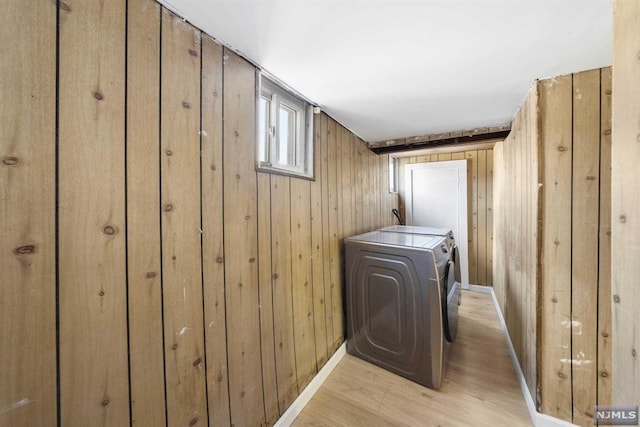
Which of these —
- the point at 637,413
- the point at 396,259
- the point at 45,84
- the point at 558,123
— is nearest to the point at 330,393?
the point at 396,259

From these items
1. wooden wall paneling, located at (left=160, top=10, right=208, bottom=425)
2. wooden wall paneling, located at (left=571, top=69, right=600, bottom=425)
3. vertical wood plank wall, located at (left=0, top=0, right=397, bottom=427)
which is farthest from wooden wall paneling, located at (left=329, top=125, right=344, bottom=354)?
wooden wall paneling, located at (left=571, top=69, right=600, bottom=425)

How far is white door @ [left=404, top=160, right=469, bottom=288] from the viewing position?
11.3ft

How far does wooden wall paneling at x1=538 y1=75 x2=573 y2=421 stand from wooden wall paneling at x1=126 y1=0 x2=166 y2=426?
1963 mm

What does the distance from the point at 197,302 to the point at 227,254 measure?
0.23 meters

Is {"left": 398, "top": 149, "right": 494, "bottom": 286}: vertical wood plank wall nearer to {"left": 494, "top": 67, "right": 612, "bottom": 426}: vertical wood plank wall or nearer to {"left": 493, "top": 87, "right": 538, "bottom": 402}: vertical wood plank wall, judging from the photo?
{"left": 493, "top": 87, "right": 538, "bottom": 402}: vertical wood plank wall

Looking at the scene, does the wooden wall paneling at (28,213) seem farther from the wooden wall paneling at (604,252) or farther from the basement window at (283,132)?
the wooden wall paneling at (604,252)

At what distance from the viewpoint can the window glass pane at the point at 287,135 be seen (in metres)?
1.60

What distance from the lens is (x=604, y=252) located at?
1221 millimetres

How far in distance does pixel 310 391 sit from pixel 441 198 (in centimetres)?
314

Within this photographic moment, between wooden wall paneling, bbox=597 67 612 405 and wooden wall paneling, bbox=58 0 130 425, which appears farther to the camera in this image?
wooden wall paneling, bbox=597 67 612 405

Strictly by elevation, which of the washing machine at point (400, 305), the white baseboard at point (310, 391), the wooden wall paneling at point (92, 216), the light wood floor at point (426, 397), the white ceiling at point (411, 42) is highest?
the white ceiling at point (411, 42)

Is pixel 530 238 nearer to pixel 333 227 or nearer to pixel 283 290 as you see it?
pixel 333 227

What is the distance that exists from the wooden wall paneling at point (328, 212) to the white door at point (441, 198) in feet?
7.29

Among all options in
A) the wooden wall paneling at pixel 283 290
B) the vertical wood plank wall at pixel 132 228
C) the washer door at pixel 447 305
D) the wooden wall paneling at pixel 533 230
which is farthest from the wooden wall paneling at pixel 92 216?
the wooden wall paneling at pixel 533 230
